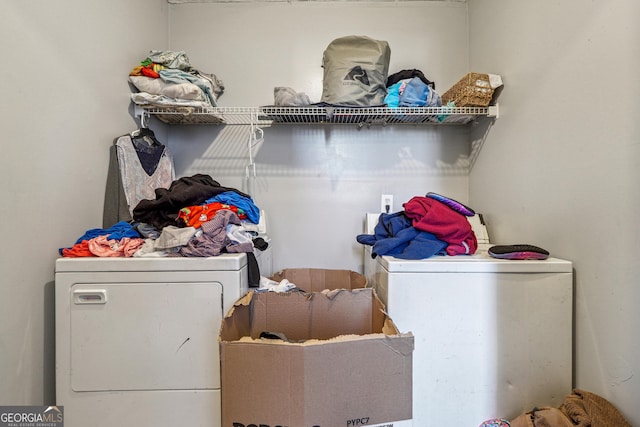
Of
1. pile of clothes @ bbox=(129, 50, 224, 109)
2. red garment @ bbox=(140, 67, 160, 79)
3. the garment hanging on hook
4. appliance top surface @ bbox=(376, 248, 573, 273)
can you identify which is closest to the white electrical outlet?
appliance top surface @ bbox=(376, 248, 573, 273)

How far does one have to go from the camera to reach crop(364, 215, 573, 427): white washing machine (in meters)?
1.05

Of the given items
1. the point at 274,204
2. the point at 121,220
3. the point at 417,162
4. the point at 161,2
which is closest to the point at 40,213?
the point at 121,220

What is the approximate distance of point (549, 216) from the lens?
117 centimetres

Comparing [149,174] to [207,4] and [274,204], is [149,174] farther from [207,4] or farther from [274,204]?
[207,4]

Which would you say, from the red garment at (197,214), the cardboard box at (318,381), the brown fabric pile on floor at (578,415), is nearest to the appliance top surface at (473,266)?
the cardboard box at (318,381)

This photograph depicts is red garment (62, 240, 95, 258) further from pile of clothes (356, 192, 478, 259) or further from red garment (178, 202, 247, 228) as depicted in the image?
pile of clothes (356, 192, 478, 259)

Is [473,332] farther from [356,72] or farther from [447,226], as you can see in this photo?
[356,72]

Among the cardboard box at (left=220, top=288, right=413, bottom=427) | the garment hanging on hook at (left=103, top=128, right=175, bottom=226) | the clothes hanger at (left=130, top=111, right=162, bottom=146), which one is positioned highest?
the clothes hanger at (left=130, top=111, right=162, bottom=146)

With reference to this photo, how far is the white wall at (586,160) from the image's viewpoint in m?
0.86

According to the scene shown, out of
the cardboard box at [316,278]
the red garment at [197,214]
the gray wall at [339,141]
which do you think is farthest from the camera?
the cardboard box at [316,278]

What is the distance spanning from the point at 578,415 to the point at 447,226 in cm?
67

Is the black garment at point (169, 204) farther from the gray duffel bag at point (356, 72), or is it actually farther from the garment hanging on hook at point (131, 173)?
the gray duffel bag at point (356, 72)

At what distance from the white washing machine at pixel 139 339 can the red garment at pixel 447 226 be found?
76 cm

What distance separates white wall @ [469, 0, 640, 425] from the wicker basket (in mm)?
98
